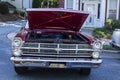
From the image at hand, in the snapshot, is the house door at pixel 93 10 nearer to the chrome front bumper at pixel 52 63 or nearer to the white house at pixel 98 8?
the white house at pixel 98 8

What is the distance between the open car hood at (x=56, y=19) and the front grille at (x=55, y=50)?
0.91 m

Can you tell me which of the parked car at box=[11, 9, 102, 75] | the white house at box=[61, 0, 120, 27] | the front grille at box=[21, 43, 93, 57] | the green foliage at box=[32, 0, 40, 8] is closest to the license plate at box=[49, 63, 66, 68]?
the parked car at box=[11, 9, 102, 75]

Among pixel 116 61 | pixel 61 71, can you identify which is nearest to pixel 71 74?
pixel 61 71

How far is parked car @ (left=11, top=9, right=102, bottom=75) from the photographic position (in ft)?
27.6

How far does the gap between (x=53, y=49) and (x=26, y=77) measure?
105 centimetres

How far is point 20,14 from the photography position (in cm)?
5050

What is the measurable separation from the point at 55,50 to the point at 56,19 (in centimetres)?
117

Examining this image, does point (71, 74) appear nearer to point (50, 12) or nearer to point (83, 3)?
point (50, 12)

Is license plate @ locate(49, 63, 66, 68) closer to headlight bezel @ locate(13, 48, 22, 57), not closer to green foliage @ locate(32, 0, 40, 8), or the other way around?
headlight bezel @ locate(13, 48, 22, 57)

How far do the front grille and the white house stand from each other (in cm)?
1839

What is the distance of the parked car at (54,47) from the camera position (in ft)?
27.6

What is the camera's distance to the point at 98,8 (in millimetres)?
28109

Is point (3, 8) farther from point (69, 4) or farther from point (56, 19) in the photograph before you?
point (56, 19)

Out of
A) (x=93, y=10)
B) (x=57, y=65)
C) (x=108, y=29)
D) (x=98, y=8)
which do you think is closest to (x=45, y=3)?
(x=93, y=10)
